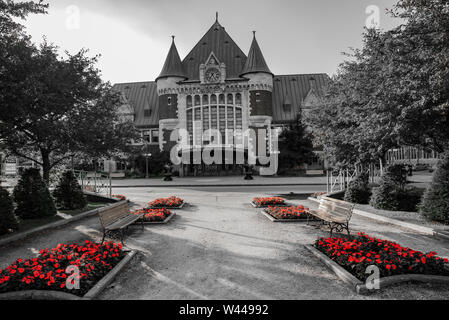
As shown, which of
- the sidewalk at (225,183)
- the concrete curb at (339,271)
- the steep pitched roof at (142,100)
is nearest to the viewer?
the concrete curb at (339,271)

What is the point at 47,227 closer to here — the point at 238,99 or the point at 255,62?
the point at 238,99

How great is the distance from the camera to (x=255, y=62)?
135 ft

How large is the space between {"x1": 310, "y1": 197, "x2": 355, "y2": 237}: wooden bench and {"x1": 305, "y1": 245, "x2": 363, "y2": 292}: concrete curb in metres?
1.89

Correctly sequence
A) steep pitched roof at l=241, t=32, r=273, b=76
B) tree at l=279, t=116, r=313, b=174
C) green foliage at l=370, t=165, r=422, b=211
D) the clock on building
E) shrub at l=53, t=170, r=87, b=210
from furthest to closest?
the clock on building
steep pitched roof at l=241, t=32, r=273, b=76
tree at l=279, t=116, r=313, b=174
shrub at l=53, t=170, r=87, b=210
green foliage at l=370, t=165, r=422, b=211

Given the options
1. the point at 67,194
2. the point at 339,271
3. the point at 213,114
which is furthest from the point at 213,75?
the point at 339,271

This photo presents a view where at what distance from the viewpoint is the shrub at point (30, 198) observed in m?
10.2

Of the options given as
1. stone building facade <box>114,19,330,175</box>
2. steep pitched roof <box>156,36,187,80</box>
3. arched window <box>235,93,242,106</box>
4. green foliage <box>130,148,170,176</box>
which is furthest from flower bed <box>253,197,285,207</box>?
steep pitched roof <box>156,36,187,80</box>

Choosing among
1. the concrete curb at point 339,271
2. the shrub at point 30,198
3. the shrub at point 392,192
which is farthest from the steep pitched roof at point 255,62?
the concrete curb at point 339,271

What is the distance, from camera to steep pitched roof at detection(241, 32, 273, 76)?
40.8 meters

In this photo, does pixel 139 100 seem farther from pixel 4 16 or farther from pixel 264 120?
pixel 4 16

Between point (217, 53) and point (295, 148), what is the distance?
19247mm

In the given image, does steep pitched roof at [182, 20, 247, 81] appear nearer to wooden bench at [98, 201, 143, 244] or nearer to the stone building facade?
the stone building facade

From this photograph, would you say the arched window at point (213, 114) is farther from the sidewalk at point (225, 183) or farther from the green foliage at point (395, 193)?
the green foliage at point (395, 193)

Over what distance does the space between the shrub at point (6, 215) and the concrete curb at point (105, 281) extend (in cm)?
467
